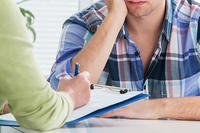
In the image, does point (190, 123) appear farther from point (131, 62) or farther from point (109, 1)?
point (109, 1)

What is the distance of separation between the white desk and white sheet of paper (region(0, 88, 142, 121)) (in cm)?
3

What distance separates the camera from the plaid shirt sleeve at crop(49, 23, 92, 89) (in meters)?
1.52

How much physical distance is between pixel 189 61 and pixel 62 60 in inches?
19.1

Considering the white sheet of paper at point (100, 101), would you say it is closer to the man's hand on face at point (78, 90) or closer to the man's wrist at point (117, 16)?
Result: the man's hand on face at point (78, 90)

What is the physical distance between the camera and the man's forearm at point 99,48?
149 centimetres

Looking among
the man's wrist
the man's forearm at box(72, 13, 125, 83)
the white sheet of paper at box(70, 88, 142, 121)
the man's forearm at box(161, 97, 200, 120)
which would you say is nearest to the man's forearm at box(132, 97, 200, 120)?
the man's forearm at box(161, 97, 200, 120)

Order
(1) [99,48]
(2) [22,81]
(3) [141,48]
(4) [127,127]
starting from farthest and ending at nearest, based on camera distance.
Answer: (3) [141,48] → (1) [99,48] → (4) [127,127] → (2) [22,81]

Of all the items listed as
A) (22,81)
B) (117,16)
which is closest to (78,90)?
(22,81)

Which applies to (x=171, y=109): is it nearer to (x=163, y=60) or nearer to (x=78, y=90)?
(x=78, y=90)

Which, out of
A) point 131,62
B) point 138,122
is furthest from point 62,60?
point 138,122

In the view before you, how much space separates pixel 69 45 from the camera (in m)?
1.64

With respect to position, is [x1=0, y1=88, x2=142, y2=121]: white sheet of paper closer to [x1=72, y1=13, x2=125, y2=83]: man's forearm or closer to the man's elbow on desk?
the man's elbow on desk

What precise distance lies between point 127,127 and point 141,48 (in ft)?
2.24

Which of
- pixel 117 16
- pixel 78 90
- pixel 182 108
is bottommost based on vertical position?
pixel 182 108
